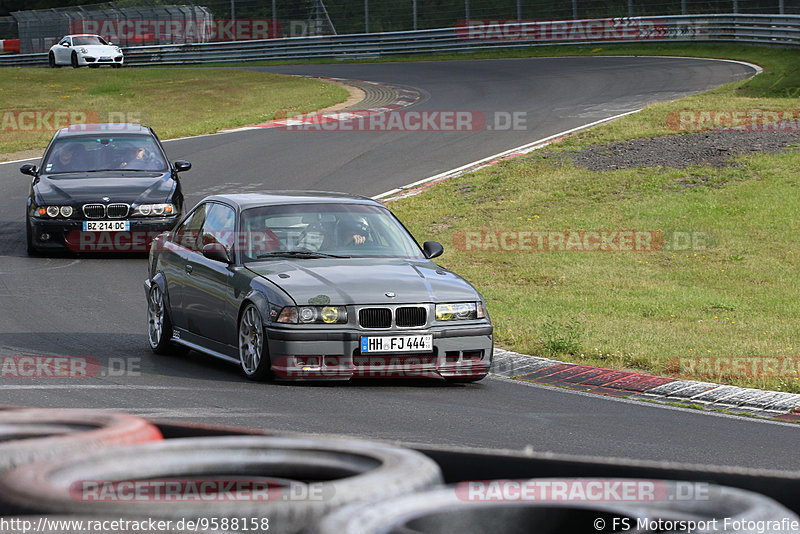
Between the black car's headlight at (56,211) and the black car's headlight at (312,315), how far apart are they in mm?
8193

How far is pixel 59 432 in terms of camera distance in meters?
4.62

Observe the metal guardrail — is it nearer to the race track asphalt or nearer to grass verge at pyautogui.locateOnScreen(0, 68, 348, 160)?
grass verge at pyautogui.locateOnScreen(0, 68, 348, 160)

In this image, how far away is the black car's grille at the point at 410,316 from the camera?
908 cm

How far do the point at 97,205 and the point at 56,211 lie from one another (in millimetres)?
580

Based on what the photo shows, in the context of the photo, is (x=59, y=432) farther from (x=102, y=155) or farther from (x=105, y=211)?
(x=102, y=155)

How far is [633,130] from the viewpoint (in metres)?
25.3

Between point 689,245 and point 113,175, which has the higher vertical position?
point 113,175

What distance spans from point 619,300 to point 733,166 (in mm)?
8732

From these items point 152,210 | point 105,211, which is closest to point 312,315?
point 152,210

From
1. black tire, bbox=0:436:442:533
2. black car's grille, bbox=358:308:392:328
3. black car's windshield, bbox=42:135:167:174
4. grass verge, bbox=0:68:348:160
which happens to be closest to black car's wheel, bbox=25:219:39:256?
black car's windshield, bbox=42:135:167:174

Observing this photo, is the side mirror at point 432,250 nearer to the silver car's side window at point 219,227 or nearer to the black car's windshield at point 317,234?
the black car's windshield at point 317,234

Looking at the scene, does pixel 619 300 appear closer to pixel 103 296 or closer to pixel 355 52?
pixel 103 296

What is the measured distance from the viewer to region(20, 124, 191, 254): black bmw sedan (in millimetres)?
16297

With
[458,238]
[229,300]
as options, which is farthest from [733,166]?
[229,300]
